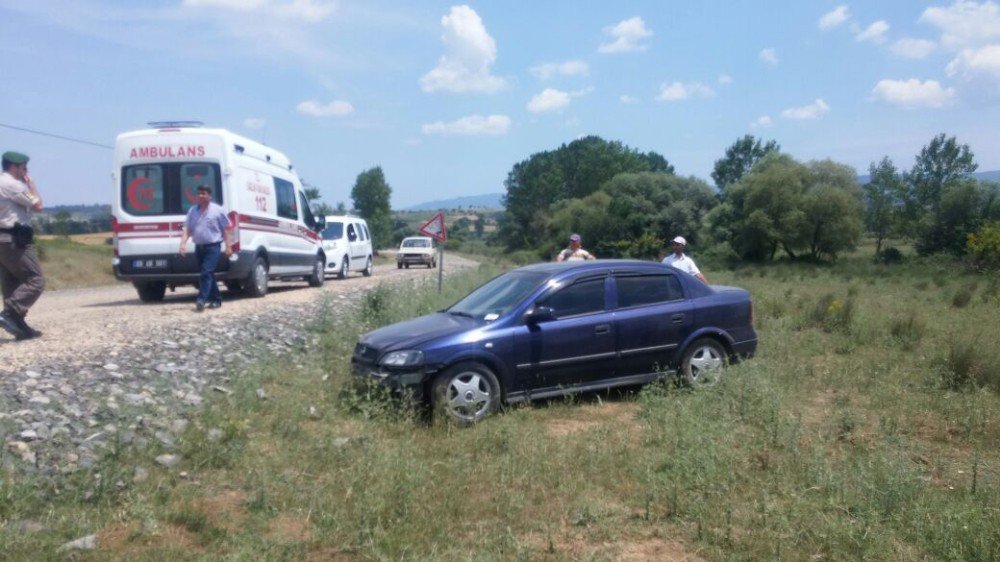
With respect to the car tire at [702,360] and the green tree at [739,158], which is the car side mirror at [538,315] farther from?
the green tree at [739,158]

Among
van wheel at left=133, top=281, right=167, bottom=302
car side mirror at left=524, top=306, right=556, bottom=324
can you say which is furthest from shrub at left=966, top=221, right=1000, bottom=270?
van wheel at left=133, top=281, right=167, bottom=302

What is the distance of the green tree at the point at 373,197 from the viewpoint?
342ft

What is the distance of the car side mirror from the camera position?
8.08m

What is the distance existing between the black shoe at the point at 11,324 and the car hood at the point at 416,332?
403 centimetres

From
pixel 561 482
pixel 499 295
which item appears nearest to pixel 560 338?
pixel 499 295

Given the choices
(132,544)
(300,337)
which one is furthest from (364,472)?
(300,337)

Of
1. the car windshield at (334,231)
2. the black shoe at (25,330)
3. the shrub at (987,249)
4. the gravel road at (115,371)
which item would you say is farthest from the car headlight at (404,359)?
the shrub at (987,249)

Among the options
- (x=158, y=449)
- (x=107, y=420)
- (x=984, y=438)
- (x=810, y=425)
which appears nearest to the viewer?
(x=158, y=449)

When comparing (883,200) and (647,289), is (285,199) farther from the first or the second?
(883,200)

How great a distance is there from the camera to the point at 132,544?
475 cm

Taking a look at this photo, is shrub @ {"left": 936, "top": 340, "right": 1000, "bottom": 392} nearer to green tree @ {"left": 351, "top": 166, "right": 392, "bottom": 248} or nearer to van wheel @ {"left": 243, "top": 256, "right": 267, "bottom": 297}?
van wheel @ {"left": 243, "top": 256, "right": 267, "bottom": 297}

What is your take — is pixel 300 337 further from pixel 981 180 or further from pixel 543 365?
pixel 981 180

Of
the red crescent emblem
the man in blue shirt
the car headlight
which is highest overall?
the red crescent emblem

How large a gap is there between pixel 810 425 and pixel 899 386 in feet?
7.50
